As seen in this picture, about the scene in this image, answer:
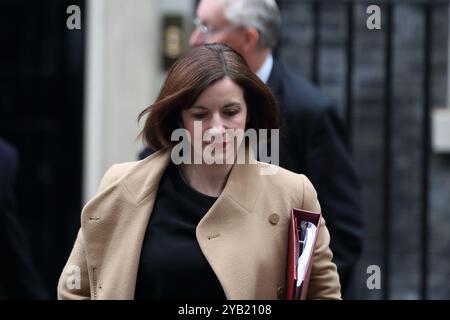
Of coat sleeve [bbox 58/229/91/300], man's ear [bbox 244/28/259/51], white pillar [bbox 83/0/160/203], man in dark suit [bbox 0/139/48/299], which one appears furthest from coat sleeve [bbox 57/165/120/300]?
white pillar [bbox 83/0/160/203]

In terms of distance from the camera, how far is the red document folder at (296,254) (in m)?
3.42

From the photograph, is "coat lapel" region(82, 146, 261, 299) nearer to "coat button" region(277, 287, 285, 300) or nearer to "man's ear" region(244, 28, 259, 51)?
"coat button" region(277, 287, 285, 300)

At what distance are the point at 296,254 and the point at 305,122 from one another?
174cm

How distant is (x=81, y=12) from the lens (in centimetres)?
773

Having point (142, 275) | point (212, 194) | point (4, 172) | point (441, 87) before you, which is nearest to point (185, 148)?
point (212, 194)

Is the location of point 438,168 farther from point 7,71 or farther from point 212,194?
point 212,194

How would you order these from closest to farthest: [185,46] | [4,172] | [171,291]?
1. [171,291]
2. [4,172]
3. [185,46]

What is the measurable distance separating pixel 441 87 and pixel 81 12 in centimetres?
217

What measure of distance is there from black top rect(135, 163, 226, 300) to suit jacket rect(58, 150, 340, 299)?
26 mm

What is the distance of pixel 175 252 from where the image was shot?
11.6 ft

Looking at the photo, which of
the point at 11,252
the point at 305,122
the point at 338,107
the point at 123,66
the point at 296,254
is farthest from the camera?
the point at 338,107

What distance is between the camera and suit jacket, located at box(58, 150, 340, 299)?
3518mm

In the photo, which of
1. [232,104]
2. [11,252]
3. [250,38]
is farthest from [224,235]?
[11,252]

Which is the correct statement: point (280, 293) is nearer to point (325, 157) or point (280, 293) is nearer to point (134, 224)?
point (134, 224)
